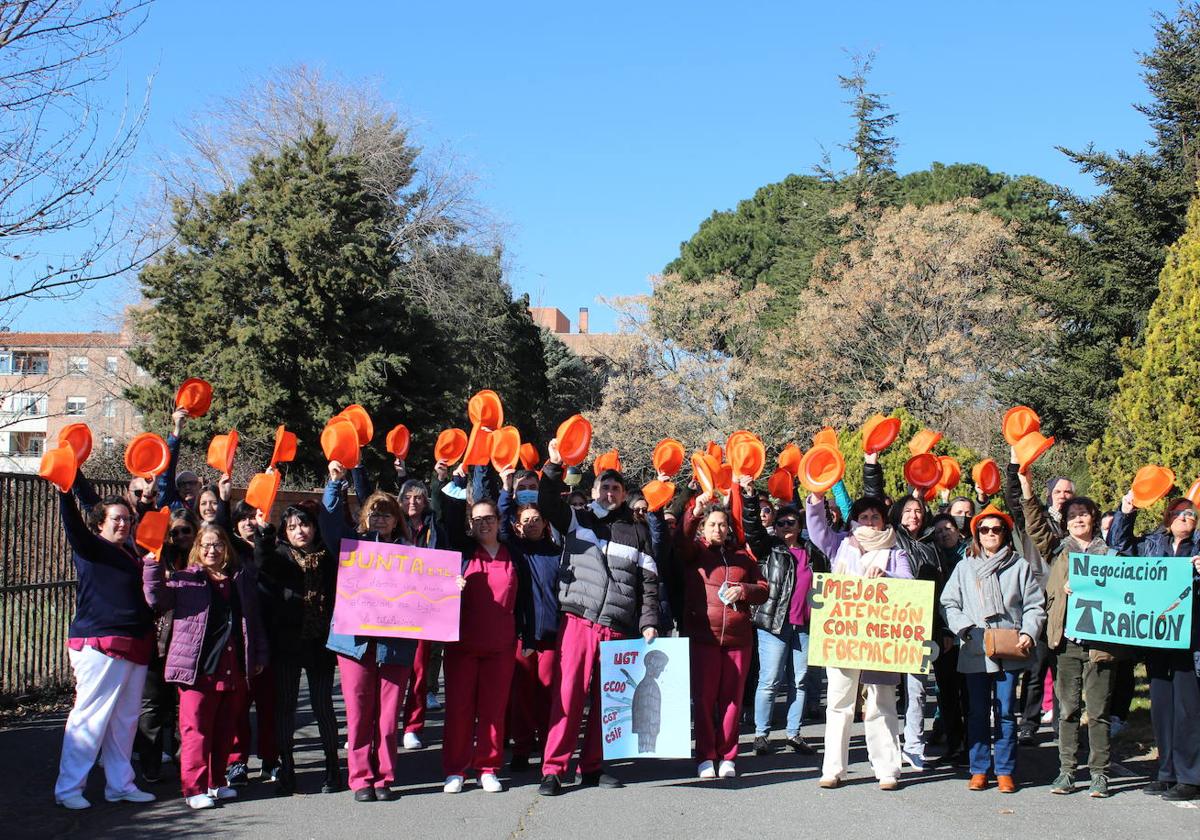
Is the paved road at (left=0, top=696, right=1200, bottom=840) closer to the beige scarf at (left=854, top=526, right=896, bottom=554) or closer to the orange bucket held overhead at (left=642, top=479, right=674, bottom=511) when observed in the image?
the beige scarf at (left=854, top=526, right=896, bottom=554)

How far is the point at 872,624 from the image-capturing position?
765cm

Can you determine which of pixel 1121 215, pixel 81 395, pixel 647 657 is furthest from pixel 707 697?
pixel 81 395

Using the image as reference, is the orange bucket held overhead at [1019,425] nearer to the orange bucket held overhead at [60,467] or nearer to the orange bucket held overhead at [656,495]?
the orange bucket held overhead at [656,495]

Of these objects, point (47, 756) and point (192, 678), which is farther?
point (47, 756)

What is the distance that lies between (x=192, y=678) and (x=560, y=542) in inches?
100

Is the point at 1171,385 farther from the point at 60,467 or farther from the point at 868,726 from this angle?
the point at 60,467

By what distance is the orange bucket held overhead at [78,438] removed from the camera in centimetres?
726

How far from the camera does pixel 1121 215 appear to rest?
22.4 metres

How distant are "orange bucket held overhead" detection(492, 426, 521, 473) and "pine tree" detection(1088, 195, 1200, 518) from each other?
8006 mm

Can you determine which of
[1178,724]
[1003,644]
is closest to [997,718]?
[1003,644]

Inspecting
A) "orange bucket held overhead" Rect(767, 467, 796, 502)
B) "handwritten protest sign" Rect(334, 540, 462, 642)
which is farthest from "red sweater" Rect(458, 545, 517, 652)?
"orange bucket held overhead" Rect(767, 467, 796, 502)

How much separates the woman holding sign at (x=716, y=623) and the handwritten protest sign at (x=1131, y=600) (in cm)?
207

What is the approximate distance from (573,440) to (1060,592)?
11.4 ft

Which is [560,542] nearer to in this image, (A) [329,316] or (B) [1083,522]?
(B) [1083,522]
